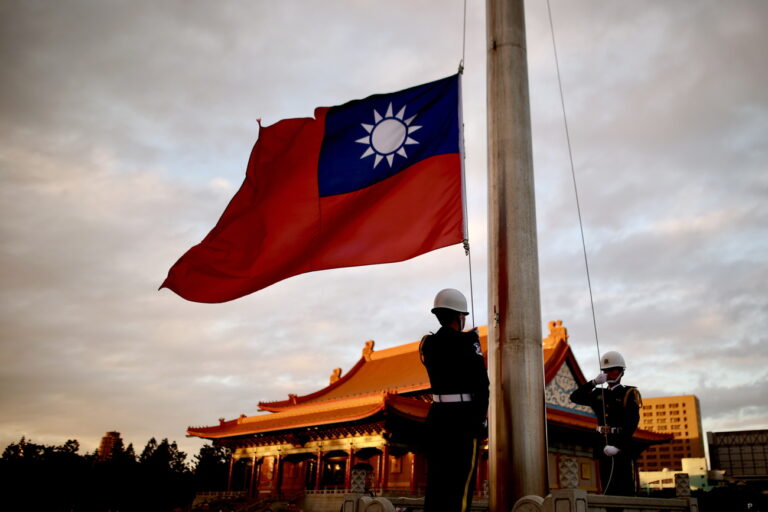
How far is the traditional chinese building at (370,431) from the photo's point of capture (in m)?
21.3

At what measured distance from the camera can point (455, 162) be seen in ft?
22.3

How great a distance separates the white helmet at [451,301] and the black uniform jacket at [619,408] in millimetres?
2326

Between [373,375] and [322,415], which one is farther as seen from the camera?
[373,375]

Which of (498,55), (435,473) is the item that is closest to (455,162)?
(498,55)

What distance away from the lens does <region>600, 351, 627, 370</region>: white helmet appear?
21.2 ft

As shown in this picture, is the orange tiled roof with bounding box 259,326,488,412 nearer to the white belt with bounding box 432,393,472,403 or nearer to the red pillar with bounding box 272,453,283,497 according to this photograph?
the red pillar with bounding box 272,453,283,497

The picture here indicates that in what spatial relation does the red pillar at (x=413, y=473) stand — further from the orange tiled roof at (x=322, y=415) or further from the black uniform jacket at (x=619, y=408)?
the black uniform jacket at (x=619, y=408)

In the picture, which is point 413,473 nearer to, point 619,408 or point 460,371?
point 619,408

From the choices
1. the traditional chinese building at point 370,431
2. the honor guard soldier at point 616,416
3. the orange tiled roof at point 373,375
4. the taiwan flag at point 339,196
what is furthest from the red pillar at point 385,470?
the honor guard soldier at point 616,416

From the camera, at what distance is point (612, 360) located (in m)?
6.47

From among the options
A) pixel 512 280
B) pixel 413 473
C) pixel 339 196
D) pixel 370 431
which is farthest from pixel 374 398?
pixel 512 280

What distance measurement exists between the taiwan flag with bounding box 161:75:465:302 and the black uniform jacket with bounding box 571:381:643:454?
2.33 metres

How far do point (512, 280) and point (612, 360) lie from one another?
2.19m

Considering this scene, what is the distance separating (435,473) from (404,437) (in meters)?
18.2
